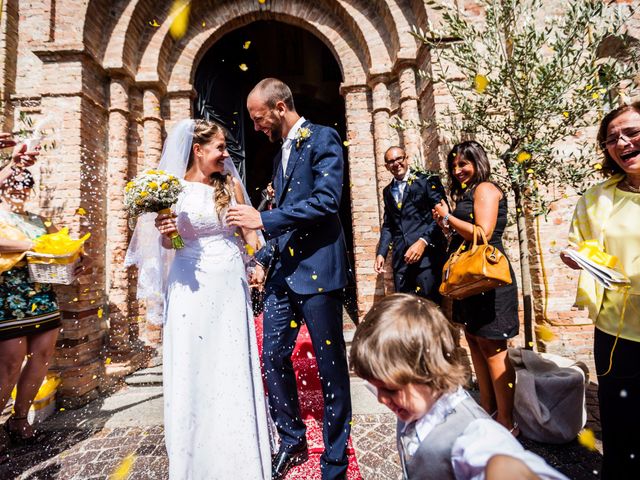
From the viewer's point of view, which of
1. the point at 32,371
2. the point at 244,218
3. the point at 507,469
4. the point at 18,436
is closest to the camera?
the point at 507,469

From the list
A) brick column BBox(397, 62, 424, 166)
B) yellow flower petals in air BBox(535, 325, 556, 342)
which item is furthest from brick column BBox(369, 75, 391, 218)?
yellow flower petals in air BBox(535, 325, 556, 342)

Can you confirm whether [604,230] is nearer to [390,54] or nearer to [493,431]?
[493,431]

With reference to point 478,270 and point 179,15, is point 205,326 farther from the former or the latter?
point 179,15

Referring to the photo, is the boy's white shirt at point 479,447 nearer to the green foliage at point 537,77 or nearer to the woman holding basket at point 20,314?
the green foliage at point 537,77

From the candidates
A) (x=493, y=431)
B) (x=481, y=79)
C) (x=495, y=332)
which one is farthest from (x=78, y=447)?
(x=481, y=79)

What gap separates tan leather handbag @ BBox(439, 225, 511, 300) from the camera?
7.61 feet

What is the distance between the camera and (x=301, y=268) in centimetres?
238

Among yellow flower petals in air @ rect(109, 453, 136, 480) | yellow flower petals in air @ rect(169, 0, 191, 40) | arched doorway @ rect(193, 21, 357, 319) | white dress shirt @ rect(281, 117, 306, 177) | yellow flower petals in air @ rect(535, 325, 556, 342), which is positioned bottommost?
yellow flower petals in air @ rect(109, 453, 136, 480)

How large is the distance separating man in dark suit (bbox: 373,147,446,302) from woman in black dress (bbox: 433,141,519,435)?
2.75 feet

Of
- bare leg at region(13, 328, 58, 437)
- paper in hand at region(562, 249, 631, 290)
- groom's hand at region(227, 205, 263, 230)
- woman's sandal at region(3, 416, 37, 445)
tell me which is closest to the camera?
paper in hand at region(562, 249, 631, 290)

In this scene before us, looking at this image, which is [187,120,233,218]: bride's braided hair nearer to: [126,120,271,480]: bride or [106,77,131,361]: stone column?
[126,120,271,480]: bride

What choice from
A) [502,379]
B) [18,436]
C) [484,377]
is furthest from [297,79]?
[18,436]

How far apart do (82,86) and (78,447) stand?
13.9 feet

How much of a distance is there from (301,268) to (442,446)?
4.89 ft
